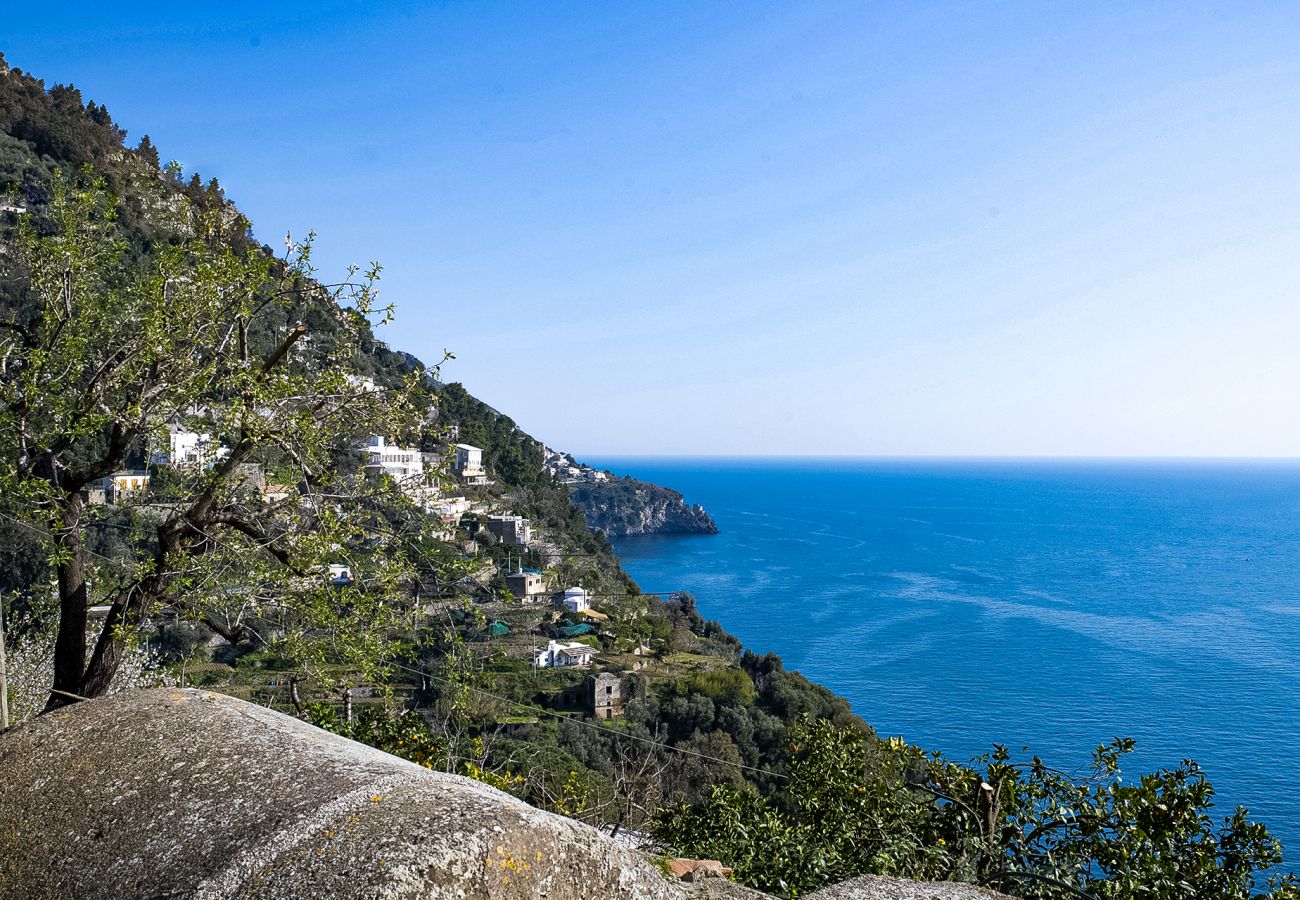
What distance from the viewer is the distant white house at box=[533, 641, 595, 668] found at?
4294 cm

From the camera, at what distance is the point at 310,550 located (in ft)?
20.3

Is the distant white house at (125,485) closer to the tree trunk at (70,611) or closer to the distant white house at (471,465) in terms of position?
the tree trunk at (70,611)

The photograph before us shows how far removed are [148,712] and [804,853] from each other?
3186 mm

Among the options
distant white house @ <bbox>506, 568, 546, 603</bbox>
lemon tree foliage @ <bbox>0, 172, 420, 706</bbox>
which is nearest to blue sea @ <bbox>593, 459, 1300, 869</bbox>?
distant white house @ <bbox>506, 568, 546, 603</bbox>

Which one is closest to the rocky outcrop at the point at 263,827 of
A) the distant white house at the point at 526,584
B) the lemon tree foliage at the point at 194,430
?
the lemon tree foliage at the point at 194,430

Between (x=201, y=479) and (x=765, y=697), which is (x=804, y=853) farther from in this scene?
(x=765, y=697)

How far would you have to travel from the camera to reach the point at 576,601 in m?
54.8

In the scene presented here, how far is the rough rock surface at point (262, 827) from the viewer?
215 cm

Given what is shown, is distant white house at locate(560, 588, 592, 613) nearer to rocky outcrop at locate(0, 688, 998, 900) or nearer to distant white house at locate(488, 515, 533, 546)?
distant white house at locate(488, 515, 533, 546)

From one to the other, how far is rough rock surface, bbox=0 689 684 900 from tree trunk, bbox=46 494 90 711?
123 inches

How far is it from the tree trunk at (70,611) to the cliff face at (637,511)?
11677cm

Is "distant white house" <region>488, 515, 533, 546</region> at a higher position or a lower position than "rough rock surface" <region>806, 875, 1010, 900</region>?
lower

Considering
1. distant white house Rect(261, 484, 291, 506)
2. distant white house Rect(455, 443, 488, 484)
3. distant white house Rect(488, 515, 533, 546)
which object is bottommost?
distant white house Rect(488, 515, 533, 546)

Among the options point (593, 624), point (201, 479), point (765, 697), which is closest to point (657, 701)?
point (765, 697)
